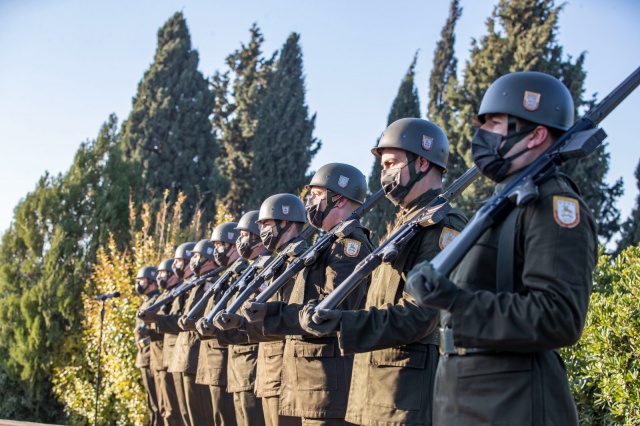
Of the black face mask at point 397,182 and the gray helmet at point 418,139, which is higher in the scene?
the gray helmet at point 418,139

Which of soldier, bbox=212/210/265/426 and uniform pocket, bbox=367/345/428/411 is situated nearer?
uniform pocket, bbox=367/345/428/411

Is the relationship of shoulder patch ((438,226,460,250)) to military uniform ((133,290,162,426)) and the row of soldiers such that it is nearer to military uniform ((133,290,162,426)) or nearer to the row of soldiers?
the row of soldiers

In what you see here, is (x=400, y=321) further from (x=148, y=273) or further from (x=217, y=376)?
(x=148, y=273)

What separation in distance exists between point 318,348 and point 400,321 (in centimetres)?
163

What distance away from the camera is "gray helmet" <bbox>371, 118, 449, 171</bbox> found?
524cm

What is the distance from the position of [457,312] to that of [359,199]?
3.74 metres

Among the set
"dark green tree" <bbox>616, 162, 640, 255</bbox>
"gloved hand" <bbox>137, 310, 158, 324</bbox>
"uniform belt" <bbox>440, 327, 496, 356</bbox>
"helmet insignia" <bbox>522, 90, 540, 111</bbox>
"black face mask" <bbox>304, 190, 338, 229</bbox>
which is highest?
"dark green tree" <bbox>616, 162, 640, 255</bbox>

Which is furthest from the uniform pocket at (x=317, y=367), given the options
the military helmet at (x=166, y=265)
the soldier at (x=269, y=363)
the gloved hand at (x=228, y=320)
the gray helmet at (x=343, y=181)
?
the military helmet at (x=166, y=265)

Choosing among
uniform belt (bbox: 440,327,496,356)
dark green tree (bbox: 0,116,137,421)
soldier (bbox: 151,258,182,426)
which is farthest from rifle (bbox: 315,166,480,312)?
dark green tree (bbox: 0,116,137,421)

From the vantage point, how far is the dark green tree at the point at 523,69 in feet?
78.7

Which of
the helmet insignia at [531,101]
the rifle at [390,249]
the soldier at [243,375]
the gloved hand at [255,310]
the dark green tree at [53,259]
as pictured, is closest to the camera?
the helmet insignia at [531,101]

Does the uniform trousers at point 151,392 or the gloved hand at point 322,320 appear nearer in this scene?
the gloved hand at point 322,320

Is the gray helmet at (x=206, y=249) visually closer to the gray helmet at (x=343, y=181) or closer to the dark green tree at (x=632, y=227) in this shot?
the gray helmet at (x=343, y=181)

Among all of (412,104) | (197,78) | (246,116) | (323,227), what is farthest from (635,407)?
(246,116)
